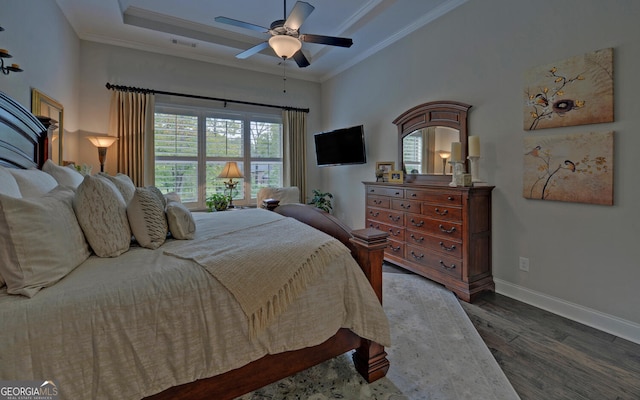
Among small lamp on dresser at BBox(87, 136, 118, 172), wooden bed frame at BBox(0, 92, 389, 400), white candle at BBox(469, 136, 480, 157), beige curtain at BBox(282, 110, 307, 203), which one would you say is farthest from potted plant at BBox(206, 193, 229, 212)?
white candle at BBox(469, 136, 480, 157)

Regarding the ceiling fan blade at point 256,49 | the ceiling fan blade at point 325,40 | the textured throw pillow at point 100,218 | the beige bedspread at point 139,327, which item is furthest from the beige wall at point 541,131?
the textured throw pillow at point 100,218

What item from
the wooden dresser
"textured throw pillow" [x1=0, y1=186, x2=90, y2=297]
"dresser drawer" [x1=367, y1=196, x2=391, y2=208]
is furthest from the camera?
"dresser drawer" [x1=367, y1=196, x2=391, y2=208]

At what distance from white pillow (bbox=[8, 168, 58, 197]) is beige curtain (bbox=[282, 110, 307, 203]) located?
3.84 m

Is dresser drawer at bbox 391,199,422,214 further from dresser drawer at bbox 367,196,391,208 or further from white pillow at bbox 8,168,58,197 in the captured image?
white pillow at bbox 8,168,58,197

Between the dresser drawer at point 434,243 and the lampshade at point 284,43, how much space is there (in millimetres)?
2360

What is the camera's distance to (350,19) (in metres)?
3.82

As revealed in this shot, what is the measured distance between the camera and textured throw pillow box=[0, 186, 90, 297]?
1.01m

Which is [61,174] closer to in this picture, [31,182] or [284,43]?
[31,182]

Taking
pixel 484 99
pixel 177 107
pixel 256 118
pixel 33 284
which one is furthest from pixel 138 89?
pixel 484 99

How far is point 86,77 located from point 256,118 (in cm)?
243

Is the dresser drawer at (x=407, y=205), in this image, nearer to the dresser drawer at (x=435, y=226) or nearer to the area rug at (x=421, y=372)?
the dresser drawer at (x=435, y=226)

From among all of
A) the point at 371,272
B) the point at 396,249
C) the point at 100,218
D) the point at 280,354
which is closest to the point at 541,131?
the point at 396,249

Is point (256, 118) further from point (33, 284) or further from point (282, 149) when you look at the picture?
point (33, 284)

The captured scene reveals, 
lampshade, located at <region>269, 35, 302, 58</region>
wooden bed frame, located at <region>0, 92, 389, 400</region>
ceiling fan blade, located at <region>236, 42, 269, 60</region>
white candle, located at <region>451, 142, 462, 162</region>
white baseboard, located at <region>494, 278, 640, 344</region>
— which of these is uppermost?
ceiling fan blade, located at <region>236, 42, 269, 60</region>
